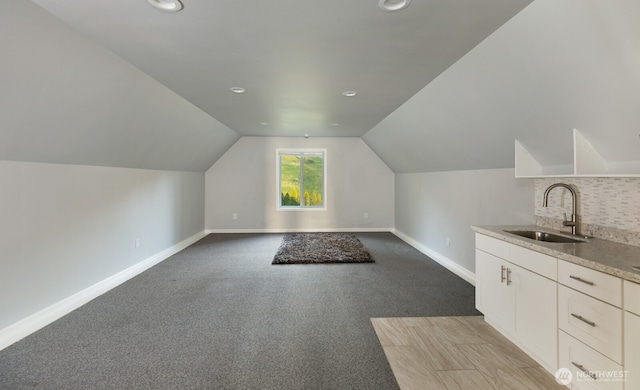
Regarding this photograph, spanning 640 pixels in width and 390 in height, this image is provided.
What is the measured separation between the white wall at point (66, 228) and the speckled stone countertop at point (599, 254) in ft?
13.2

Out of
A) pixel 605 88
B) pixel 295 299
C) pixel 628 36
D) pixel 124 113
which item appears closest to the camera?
pixel 628 36

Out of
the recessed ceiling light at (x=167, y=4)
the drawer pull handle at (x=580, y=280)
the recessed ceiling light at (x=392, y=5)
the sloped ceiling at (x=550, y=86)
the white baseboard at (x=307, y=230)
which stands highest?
the recessed ceiling light at (x=167, y=4)

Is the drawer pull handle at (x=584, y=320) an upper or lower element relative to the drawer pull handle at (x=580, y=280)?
lower

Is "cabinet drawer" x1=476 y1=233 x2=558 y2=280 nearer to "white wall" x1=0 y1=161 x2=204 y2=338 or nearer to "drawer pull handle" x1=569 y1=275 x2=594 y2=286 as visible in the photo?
"drawer pull handle" x1=569 y1=275 x2=594 y2=286

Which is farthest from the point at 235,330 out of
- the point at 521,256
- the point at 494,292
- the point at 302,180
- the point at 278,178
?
the point at 302,180

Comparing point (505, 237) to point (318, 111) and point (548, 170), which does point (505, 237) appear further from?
point (318, 111)

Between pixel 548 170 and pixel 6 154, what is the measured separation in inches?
181

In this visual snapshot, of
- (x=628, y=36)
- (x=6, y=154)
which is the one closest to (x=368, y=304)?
(x=628, y=36)

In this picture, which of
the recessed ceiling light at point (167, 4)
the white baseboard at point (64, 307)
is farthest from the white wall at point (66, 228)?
the recessed ceiling light at point (167, 4)

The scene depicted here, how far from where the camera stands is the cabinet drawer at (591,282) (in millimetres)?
1393

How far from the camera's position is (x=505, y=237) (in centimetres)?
220

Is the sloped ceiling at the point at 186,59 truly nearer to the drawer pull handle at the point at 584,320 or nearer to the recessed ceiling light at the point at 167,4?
the recessed ceiling light at the point at 167,4

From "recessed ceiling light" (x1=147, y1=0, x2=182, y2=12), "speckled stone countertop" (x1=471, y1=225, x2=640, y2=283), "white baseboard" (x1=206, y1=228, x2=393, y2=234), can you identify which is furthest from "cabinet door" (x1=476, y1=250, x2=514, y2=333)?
"white baseboard" (x1=206, y1=228, x2=393, y2=234)

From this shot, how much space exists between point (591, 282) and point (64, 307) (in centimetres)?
420
